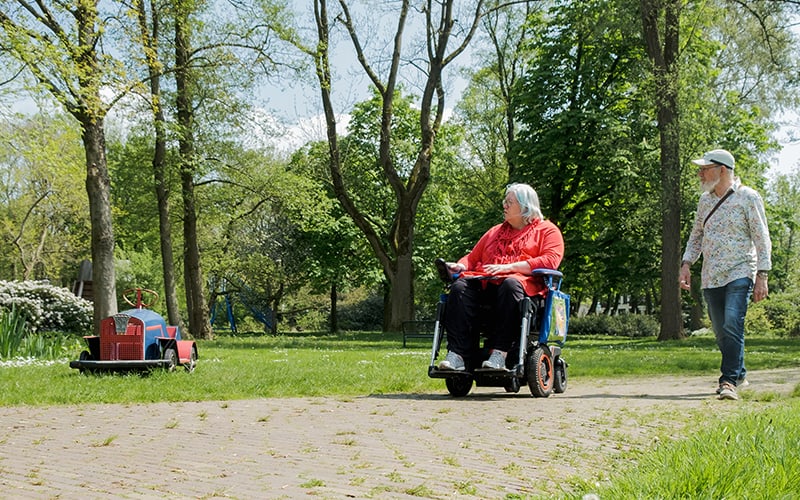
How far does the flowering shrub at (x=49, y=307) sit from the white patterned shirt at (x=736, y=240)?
631 inches

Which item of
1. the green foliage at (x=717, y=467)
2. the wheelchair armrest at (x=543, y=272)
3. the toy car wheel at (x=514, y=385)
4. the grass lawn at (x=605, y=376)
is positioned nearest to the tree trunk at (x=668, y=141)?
the grass lawn at (x=605, y=376)

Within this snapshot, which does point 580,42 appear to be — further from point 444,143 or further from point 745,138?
point 444,143

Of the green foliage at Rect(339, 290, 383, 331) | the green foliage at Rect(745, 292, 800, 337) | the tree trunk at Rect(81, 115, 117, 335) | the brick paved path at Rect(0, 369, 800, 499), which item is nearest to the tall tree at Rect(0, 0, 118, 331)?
the tree trunk at Rect(81, 115, 117, 335)

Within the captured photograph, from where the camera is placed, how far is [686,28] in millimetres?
26547

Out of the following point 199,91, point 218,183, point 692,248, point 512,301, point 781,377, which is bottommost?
point 781,377

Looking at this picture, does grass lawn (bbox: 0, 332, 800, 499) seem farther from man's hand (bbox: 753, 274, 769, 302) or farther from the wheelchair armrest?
the wheelchair armrest

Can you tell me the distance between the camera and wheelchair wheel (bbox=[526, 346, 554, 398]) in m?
6.99

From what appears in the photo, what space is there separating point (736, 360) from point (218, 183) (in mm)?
23002

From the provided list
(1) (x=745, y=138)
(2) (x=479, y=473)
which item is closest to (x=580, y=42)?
(1) (x=745, y=138)

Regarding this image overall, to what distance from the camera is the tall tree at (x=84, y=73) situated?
43.8ft

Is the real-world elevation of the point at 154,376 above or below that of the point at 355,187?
below

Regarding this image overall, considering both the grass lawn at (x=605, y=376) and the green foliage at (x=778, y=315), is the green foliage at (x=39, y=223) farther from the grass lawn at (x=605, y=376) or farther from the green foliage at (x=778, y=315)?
the grass lawn at (x=605, y=376)

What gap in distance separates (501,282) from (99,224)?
11584 mm

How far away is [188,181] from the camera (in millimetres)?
25234
